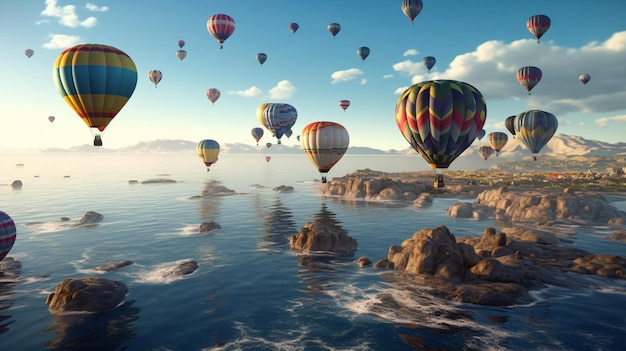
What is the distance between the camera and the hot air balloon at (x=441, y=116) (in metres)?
36.0

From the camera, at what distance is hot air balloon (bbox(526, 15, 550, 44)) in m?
70.5

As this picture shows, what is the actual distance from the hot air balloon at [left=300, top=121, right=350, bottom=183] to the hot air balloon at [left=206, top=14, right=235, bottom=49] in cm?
3092

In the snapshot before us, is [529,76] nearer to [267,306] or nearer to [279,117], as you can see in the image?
[279,117]

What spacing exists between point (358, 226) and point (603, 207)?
37.8 m

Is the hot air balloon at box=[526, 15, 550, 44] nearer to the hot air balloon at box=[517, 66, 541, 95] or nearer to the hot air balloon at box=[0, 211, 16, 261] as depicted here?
the hot air balloon at box=[517, 66, 541, 95]

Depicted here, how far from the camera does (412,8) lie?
71875 millimetres

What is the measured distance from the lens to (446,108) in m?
35.9

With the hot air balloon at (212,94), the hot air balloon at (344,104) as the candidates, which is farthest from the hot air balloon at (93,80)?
the hot air balloon at (344,104)

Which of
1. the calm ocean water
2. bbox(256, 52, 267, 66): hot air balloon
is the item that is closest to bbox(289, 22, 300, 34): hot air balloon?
bbox(256, 52, 267, 66): hot air balloon

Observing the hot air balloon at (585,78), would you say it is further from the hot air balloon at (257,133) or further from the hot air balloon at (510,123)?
the hot air balloon at (257,133)

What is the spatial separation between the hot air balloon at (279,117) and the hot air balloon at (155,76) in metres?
31.1

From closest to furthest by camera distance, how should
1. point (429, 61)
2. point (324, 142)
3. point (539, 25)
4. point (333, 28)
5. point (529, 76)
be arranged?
point (324, 142)
point (539, 25)
point (529, 76)
point (429, 61)
point (333, 28)

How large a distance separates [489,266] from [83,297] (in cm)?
3017

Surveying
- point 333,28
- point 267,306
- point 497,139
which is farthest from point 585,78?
point 267,306
